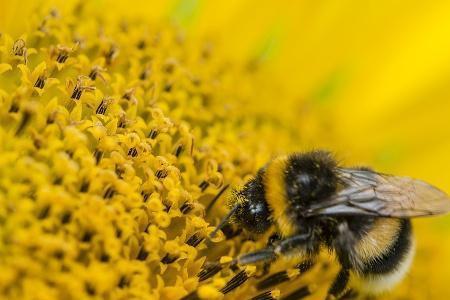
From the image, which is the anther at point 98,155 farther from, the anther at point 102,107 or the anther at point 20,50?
the anther at point 20,50

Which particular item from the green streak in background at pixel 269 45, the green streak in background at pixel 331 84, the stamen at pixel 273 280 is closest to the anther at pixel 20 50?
the stamen at pixel 273 280

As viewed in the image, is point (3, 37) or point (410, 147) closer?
point (3, 37)

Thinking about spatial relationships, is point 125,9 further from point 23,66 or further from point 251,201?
point 251,201

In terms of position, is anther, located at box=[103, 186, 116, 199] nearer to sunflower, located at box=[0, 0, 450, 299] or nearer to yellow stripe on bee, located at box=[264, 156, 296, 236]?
sunflower, located at box=[0, 0, 450, 299]

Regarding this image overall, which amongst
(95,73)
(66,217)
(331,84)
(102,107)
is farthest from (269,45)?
(66,217)

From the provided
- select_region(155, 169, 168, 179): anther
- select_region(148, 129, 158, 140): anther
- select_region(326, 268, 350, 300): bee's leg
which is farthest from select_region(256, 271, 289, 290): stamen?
select_region(148, 129, 158, 140): anther

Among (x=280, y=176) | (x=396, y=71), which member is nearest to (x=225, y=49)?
(x=396, y=71)
